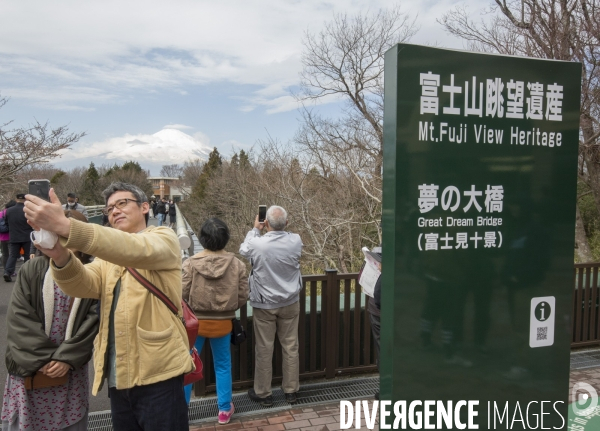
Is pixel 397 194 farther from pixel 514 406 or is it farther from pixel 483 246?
pixel 514 406

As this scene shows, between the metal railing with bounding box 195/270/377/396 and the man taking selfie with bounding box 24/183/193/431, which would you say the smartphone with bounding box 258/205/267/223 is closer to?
the metal railing with bounding box 195/270/377/396

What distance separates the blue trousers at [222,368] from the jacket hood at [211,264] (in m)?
0.54

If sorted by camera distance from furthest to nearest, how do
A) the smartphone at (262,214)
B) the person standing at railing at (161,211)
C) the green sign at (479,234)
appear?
the person standing at railing at (161,211) → the smartphone at (262,214) → the green sign at (479,234)

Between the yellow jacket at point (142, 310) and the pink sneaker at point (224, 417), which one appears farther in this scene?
the pink sneaker at point (224, 417)

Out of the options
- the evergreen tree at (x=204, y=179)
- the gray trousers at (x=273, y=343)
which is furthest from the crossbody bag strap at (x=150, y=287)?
the evergreen tree at (x=204, y=179)

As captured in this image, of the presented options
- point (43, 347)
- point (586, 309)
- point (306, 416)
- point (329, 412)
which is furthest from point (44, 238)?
point (586, 309)

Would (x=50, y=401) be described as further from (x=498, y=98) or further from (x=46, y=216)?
(x=498, y=98)

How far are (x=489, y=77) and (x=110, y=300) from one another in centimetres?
202

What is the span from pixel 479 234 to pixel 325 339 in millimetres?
3104

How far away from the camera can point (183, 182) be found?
5019 centimetres

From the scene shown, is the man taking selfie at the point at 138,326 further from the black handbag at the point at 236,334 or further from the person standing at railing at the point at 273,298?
the person standing at railing at the point at 273,298

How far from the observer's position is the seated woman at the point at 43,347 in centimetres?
256

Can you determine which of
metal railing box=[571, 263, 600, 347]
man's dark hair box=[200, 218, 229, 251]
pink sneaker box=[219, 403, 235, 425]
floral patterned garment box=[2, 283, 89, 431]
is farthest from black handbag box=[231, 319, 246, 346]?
metal railing box=[571, 263, 600, 347]

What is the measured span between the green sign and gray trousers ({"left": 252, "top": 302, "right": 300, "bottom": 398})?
2420 mm
